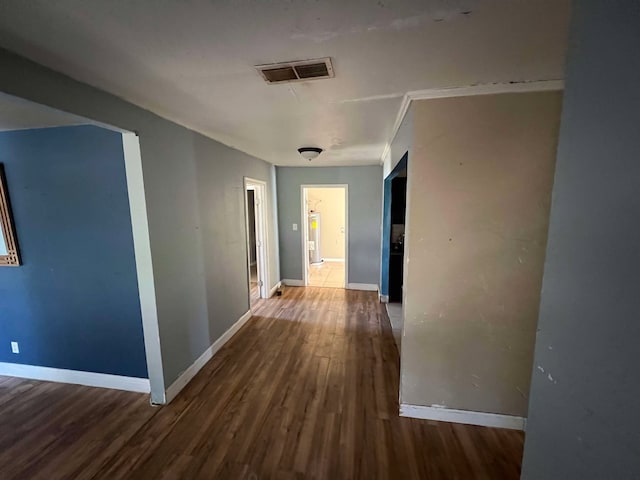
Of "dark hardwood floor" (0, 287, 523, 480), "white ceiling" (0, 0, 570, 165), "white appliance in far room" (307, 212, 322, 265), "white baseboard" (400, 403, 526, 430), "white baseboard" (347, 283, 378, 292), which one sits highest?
"white ceiling" (0, 0, 570, 165)

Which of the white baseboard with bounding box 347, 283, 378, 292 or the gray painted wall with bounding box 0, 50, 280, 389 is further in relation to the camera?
the white baseboard with bounding box 347, 283, 378, 292

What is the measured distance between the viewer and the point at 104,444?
1.85 metres

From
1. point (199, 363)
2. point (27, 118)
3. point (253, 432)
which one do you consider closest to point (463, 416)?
point (253, 432)

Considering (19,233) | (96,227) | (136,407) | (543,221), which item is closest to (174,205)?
(96,227)

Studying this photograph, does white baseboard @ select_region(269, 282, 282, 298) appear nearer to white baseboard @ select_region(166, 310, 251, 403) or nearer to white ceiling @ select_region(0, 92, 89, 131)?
white baseboard @ select_region(166, 310, 251, 403)

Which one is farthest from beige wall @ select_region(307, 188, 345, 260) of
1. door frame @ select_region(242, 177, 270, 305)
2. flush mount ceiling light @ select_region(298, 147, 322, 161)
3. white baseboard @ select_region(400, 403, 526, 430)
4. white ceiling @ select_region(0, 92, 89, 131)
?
white baseboard @ select_region(400, 403, 526, 430)

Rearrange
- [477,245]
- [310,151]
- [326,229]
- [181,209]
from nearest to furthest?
[477,245] → [181,209] → [310,151] → [326,229]

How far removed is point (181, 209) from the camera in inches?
94.6

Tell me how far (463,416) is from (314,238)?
217 inches

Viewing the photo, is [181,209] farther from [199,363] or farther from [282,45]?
[282,45]

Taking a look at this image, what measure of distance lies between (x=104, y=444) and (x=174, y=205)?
1764 millimetres

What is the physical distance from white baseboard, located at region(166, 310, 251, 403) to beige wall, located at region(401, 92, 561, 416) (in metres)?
1.92

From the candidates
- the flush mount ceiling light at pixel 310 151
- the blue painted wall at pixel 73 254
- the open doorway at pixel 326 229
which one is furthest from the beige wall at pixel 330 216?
the blue painted wall at pixel 73 254

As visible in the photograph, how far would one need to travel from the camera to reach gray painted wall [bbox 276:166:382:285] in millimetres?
4906
